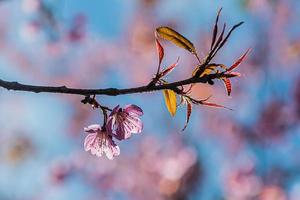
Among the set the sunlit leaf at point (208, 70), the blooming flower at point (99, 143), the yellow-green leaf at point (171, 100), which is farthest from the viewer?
the blooming flower at point (99, 143)

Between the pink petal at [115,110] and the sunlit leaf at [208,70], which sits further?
the pink petal at [115,110]

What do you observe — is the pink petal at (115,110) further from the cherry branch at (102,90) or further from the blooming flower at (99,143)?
the cherry branch at (102,90)

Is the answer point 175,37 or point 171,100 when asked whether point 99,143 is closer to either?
point 171,100

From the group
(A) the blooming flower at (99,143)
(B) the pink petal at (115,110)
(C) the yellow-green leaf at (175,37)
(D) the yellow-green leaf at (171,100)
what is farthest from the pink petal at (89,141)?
(C) the yellow-green leaf at (175,37)

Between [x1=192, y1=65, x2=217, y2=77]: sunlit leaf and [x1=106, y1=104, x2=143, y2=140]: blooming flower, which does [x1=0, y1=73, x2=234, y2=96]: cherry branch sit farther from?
[x1=106, y1=104, x2=143, y2=140]: blooming flower

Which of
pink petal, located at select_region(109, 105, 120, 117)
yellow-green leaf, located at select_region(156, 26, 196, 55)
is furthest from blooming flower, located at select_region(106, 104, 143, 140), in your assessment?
yellow-green leaf, located at select_region(156, 26, 196, 55)

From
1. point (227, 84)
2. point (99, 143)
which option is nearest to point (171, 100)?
point (227, 84)

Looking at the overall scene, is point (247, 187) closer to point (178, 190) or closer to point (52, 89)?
point (178, 190)
